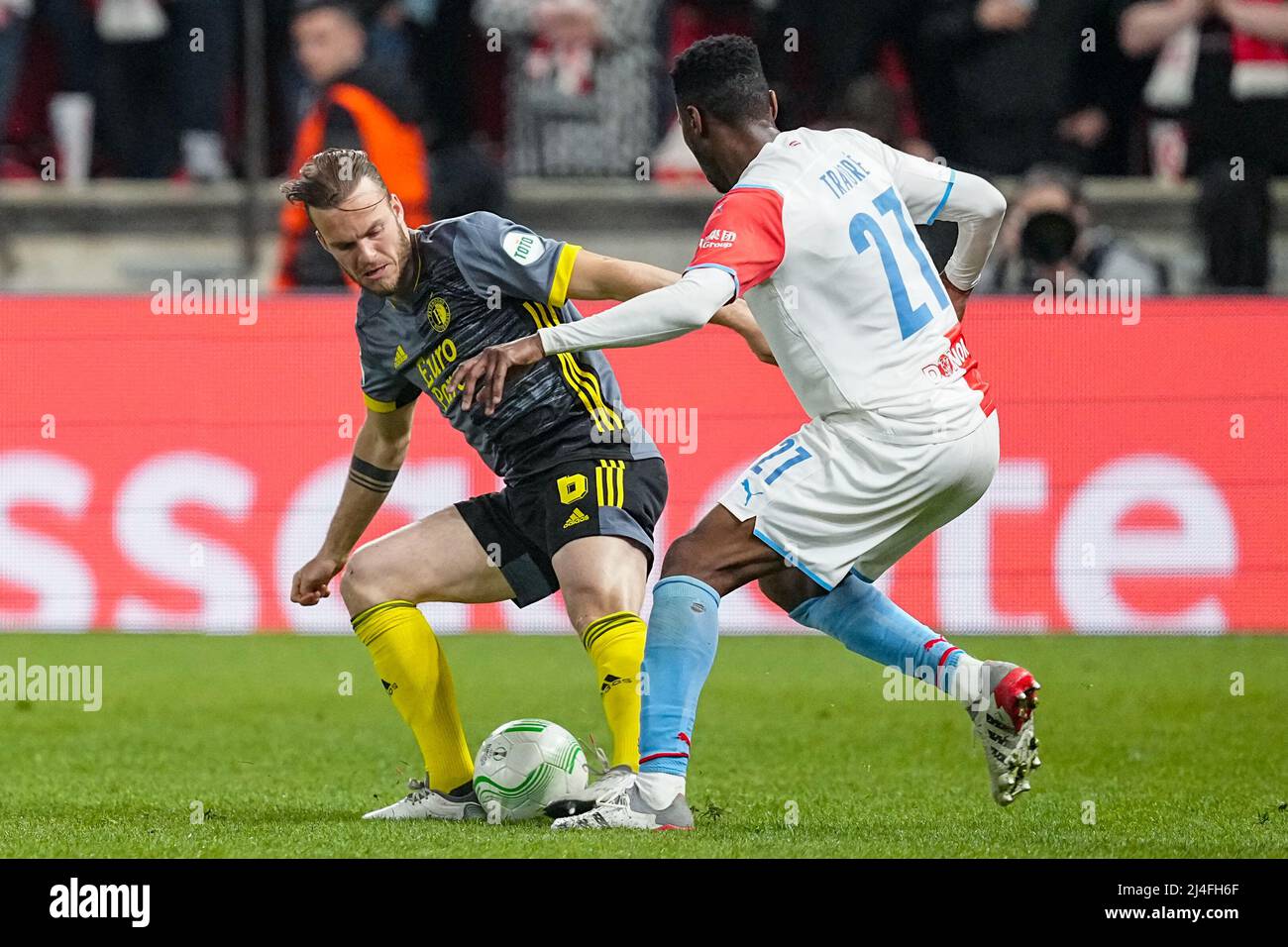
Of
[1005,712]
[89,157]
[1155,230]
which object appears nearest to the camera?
[1005,712]

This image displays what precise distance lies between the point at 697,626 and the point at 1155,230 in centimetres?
805

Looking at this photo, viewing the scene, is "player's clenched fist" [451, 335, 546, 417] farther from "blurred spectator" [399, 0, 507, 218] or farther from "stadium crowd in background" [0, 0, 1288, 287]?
"blurred spectator" [399, 0, 507, 218]

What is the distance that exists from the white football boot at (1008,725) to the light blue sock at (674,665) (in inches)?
30.6

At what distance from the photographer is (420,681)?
18.5 feet

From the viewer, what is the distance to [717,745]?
716 centimetres

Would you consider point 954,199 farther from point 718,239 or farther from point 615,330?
point 615,330

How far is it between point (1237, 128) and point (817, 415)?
7.11 metres

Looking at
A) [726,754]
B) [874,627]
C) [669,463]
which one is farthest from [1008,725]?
[669,463]

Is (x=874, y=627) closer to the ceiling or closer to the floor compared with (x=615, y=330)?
closer to the floor

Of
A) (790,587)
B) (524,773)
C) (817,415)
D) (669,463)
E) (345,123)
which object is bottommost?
(524,773)

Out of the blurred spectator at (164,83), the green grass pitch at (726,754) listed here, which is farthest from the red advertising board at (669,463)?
the blurred spectator at (164,83)

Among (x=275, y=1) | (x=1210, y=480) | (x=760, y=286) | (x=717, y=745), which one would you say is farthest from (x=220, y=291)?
(x=760, y=286)

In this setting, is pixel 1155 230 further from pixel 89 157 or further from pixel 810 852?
pixel 810 852

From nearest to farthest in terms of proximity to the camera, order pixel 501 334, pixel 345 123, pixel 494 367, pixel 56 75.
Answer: pixel 494 367 < pixel 501 334 < pixel 345 123 < pixel 56 75
